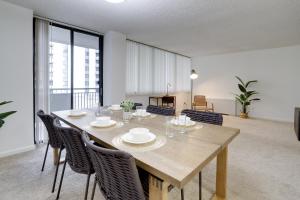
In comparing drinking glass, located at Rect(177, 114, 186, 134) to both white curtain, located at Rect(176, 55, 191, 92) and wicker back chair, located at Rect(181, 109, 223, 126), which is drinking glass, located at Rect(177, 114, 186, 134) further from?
white curtain, located at Rect(176, 55, 191, 92)

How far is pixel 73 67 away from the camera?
12.3 feet

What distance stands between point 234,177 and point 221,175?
1.93 ft

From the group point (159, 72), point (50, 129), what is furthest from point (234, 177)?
point (159, 72)

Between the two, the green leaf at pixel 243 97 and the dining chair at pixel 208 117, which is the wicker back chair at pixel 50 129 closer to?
the dining chair at pixel 208 117

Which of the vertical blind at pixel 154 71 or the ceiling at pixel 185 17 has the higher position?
the ceiling at pixel 185 17

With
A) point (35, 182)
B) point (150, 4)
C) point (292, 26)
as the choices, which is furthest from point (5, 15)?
point (292, 26)

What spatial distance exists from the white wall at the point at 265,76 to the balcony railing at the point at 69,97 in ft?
15.8

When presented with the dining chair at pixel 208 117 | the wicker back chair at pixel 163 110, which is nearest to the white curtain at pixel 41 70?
the wicker back chair at pixel 163 110

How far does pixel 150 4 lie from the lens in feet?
8.73

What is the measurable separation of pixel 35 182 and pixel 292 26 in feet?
17.3

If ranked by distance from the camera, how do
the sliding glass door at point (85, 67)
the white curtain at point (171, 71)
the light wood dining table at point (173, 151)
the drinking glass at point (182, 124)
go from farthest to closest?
1. the white curtain at point (171, 71)
2. the sliding glass door at point (85, 67)
3. the drinking glass at point (182, 124)
4. the light wood dining table at point (173, 151)

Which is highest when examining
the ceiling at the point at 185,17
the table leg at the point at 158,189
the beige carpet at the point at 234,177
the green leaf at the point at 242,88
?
the ceiling at the point at 185,17

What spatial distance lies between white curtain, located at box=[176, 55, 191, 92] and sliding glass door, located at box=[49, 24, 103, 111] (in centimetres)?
348

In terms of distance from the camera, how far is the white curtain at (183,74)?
6.79m
